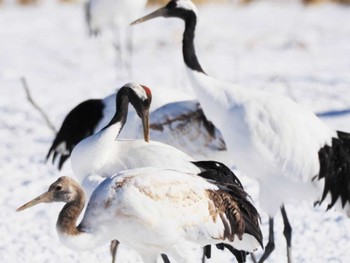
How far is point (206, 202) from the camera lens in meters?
4.52

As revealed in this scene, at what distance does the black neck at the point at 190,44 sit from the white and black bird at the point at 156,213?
1444 mm

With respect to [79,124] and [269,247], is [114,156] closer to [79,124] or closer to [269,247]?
[269,247]

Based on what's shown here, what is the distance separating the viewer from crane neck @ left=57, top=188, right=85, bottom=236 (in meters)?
4.33

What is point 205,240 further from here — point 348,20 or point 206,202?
point 348,20

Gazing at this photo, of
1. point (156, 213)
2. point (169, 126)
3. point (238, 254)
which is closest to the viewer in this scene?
point (156, 213)

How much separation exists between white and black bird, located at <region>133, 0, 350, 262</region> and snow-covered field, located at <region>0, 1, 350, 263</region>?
473mm

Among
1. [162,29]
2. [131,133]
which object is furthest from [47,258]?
[162,29]

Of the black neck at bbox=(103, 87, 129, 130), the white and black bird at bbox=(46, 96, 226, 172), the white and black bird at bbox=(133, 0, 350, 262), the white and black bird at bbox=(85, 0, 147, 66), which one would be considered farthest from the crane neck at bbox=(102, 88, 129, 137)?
the white and black bird at bbox=(85, 0, 147, 66)

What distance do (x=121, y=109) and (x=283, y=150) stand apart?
1010 mm

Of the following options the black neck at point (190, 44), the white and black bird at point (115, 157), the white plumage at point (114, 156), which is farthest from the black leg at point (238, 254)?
the black neck at point (190, 44)

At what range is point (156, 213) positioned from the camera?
4.37 meters

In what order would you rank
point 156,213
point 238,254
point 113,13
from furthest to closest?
point 113,13 < point 238,254 < point 156,213

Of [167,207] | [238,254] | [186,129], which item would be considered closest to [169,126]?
[186,129]

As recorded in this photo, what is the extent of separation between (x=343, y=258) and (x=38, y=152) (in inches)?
132
